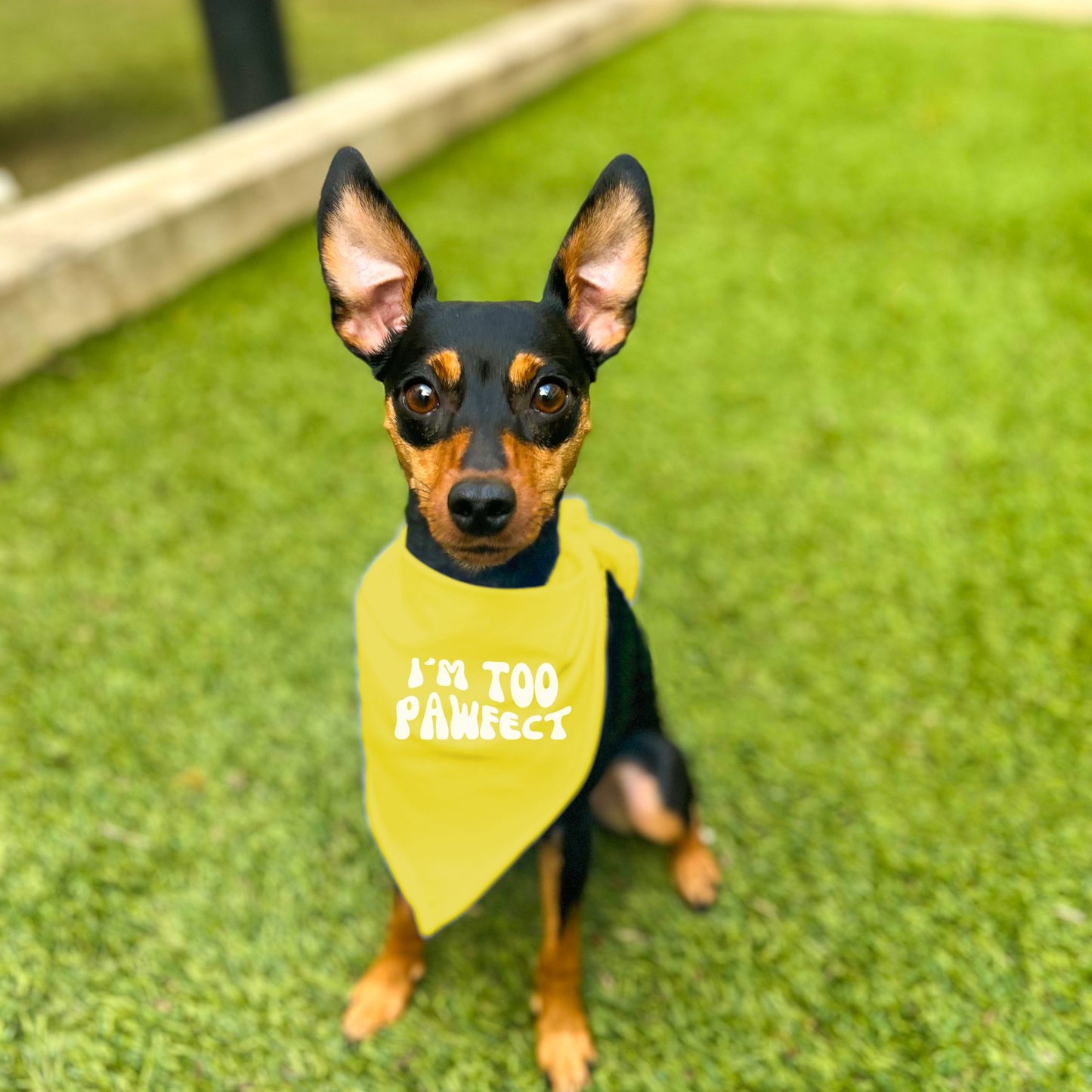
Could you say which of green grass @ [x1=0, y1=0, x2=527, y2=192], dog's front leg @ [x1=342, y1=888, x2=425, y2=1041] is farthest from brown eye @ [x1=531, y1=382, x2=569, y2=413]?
green grass @ [x1=0, y1=0, x2=527, y2=192]

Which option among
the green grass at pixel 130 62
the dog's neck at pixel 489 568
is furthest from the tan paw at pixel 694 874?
the green grass at pixel 130 62

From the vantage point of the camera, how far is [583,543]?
2033 millimetres

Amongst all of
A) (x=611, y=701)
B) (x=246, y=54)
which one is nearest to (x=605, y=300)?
(x=611, y=701)

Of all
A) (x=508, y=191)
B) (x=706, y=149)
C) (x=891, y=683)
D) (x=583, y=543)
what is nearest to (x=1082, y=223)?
(x=706, y=149)

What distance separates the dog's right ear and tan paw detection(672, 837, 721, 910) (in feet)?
4.96

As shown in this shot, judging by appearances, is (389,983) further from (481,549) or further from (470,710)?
(481,549)

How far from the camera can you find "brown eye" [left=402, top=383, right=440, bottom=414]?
1698 mm

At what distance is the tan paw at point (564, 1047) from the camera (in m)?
2.04

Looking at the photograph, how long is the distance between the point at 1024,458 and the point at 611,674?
2.73 m

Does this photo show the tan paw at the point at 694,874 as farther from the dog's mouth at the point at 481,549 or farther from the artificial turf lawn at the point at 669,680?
the dog's mouth at the point at 481,549

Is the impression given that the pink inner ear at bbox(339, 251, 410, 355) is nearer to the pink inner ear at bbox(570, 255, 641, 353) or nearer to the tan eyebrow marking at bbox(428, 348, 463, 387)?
the tan eyebrow marking at bbox(428, 348, 463, 387)

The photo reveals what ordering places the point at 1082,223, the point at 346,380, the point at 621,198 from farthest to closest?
the point at 1082,223
the point at 346,380
the point at 621,198

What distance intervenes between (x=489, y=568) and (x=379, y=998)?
1.13 metres

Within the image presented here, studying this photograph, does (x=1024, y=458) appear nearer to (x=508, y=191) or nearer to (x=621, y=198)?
(x=621, y=198)
